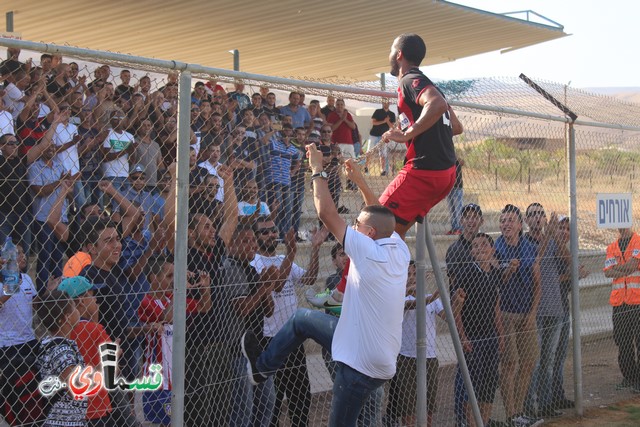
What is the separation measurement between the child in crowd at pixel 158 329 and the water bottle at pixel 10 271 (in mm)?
876

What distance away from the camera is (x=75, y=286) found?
5176mm

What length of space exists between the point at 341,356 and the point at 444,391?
453 centimetres

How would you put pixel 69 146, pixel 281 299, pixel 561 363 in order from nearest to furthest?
pixel 69 146 → pixel 281 299 → pixel 561 363

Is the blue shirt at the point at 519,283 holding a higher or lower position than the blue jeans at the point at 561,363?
higher

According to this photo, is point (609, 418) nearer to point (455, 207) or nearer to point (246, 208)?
point (455, 207)

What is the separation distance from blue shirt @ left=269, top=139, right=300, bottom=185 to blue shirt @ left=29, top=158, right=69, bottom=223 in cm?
171

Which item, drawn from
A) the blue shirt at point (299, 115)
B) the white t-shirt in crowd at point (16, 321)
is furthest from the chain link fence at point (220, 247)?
the blue shirt at point (299, 115)

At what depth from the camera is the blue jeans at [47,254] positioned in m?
6.46

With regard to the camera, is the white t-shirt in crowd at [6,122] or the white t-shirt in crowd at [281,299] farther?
the white t-shirt in crowd at [281,299]

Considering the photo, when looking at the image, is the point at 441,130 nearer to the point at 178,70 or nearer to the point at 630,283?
the point at 178,70

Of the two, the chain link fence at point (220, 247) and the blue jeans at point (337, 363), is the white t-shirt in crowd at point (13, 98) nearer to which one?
the chain link fence at point (220, 247)

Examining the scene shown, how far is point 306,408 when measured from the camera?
266 inches

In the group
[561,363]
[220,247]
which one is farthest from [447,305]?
[561,363]

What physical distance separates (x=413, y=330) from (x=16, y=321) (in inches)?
136
